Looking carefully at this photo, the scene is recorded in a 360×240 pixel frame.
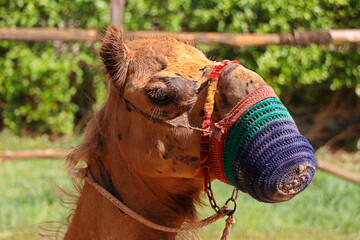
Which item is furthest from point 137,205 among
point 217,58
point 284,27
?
point 284,27

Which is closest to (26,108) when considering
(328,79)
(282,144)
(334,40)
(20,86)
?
A: (20,86)

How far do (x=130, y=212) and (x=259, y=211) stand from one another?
15.1 feet

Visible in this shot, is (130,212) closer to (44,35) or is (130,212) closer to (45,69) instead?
(44,35)

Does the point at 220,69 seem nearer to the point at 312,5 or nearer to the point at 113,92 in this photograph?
the point at 113,92

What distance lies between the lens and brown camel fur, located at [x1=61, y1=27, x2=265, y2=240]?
2240 millimetres

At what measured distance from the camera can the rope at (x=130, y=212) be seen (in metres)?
2.33

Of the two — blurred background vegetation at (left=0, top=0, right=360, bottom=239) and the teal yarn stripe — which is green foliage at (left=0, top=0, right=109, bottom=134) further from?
the teal yarn stripe

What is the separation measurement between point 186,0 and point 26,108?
422cm

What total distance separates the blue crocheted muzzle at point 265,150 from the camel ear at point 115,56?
636 mm

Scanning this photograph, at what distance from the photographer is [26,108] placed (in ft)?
36.6

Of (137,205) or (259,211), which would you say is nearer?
(137,205)

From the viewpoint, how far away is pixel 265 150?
1.99 m

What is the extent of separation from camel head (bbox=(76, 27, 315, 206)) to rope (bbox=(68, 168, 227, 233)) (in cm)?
11

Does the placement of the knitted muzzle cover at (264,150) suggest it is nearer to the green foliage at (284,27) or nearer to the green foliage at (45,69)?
the green foliage at (284,27)
